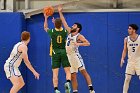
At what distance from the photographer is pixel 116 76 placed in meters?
9.88

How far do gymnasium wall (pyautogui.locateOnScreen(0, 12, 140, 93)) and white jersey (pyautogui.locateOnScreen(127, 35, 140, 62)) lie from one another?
1036 millimetres

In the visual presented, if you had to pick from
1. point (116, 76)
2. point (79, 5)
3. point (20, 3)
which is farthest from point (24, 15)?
point (116, 76)

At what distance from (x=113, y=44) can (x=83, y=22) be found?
1088mm

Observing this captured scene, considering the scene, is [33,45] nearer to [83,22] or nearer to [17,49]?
[83,22]

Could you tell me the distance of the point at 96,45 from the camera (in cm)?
993

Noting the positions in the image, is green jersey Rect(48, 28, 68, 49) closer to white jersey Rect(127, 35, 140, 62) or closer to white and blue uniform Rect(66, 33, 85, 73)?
white and blue uniform Rect(66, 33, 85, 73)

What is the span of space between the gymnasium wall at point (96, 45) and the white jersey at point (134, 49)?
3.40 feet

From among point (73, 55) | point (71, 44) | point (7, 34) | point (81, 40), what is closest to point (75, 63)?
point (73, 55)

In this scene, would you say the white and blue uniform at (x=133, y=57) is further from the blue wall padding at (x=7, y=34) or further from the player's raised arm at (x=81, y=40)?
the blue wall padding at (x=7, y=34)

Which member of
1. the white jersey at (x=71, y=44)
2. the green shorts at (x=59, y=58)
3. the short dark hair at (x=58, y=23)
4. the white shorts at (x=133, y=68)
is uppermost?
the short dark hair at (x=58, y=23)

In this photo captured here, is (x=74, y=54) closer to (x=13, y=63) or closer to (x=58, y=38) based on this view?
(x=58, y=38)

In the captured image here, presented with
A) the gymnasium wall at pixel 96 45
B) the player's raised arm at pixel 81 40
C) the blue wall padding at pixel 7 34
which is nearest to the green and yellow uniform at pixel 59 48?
the player's raised arm at pixel 81 40

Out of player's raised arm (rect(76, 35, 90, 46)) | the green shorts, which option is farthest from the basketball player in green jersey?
player's raised arm (rect(76, 35, 90, 46))

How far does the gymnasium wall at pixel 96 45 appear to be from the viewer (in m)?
9.82
